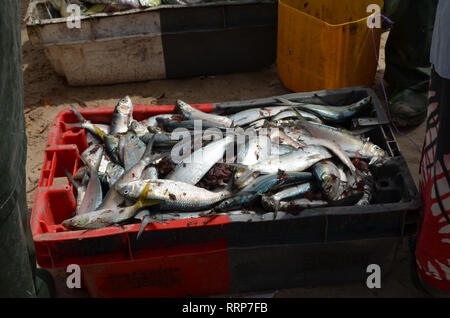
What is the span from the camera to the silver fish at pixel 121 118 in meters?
3.79

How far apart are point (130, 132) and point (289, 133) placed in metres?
1.23

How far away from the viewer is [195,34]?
5207 millimetres

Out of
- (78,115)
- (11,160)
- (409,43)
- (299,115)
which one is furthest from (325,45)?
(11,160)

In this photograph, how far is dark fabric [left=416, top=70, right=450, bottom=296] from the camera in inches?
97.0

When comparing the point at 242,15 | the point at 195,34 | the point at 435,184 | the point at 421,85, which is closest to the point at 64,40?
the point at 195,34

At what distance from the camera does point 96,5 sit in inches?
212

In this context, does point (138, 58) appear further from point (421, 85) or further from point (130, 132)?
point (421, 85)

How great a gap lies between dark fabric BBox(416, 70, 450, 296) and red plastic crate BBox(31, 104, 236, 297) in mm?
1192

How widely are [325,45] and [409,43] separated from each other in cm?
79

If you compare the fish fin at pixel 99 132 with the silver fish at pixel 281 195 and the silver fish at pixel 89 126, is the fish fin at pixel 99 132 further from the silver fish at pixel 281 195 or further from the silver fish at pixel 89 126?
the silver fish at pixel 281 195

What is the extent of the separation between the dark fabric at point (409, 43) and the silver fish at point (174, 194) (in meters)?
2.58

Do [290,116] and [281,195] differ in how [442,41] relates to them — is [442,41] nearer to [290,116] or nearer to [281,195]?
[281,195]

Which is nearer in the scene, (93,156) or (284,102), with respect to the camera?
(93,156)

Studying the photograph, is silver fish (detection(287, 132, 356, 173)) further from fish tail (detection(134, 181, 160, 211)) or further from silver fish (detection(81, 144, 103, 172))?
silver fish (detection(81, 144, 103, 172))
